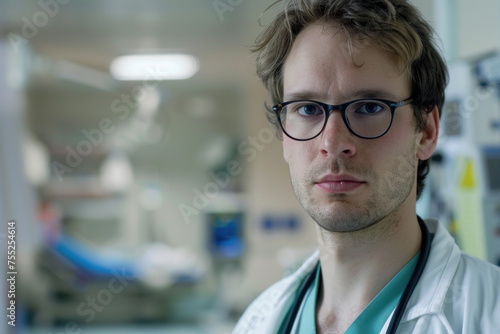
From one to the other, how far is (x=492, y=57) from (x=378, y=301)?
144cm

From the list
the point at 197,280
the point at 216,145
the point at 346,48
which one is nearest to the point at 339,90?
the point at 346,48

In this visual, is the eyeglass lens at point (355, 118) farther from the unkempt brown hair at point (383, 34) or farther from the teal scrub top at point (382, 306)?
the teal scrub top at point (382, 306)

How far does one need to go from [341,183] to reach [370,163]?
Result: 2.8 inches

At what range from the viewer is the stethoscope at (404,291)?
1018 mm

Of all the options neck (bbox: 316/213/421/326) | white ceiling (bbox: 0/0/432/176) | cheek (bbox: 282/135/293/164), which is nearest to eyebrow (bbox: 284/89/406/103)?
cheek (bbox: 282/135/293/164)

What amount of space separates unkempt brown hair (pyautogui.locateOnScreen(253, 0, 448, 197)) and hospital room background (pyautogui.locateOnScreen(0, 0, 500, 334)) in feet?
3.39

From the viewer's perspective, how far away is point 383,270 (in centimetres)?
113

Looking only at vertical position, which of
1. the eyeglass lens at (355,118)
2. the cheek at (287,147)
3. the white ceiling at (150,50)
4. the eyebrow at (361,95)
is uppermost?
the white ceiling at (150,50)

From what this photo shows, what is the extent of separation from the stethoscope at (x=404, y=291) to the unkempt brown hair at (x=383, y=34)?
23cm

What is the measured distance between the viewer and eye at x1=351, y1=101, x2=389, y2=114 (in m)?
1.08

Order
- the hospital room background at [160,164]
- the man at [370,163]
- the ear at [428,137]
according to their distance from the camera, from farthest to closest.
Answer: the hospital room background at [160,164], the ear at [428,137], the man at [370,163]

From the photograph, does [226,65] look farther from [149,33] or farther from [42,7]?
[42,7]

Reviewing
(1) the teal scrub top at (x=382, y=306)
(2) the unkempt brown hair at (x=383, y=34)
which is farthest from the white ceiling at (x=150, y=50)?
(1) the teal scrub top at (x=382, y=306)

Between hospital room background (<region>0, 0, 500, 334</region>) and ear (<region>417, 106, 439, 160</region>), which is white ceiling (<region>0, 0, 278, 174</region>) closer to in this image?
hospital room background (<region>0, 0, 500, 334</region>)
